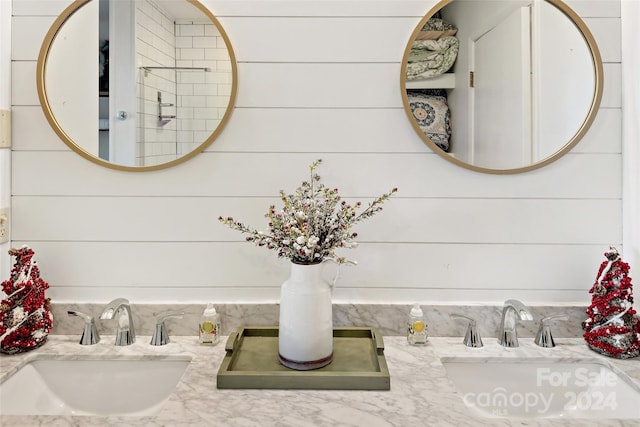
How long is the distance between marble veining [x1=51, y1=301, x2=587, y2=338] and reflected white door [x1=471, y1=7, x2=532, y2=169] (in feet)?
1.45

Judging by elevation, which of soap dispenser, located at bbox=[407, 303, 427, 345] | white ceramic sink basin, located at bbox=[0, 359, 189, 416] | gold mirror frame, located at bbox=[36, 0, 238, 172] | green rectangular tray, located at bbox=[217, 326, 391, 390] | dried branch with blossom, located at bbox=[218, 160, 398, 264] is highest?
gold mirror frame, located at bbox=[36, 0, 238, 172]

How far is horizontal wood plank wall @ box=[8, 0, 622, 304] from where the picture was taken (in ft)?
4.39

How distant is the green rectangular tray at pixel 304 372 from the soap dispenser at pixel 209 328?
6 cm

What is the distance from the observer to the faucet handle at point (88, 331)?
1.29 m

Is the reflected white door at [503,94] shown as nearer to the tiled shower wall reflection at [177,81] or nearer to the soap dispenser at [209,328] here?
the tiled shower wall reflection at [177,81]

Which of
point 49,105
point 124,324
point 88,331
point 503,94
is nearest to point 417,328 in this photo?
point 503,94

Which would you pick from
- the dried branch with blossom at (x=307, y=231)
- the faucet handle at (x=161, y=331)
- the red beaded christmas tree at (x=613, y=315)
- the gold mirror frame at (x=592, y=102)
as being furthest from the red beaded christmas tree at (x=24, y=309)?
the red beaded christmas tree at (x=613, y=315)

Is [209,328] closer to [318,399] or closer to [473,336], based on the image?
[318,399]

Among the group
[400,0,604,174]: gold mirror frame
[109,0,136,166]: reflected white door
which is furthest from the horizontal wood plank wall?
[109,0,136,166]: reflected white door

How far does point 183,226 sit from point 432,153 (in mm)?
756

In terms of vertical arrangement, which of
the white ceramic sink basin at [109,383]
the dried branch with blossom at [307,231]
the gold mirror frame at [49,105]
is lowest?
the white ceramic sink basin at [109,383]

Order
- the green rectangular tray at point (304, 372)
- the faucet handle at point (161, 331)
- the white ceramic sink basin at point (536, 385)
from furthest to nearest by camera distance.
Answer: the faucet handle at point (161, 331)
the white ceramic sink basin at point (536, 385)
the green rectangular tray at point (304, 372)

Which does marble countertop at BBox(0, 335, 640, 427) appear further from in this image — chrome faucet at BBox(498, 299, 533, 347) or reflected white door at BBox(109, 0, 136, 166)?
reflected white door at BBox(109, 0, 136, 166)

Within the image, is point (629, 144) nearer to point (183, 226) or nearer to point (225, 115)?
point (225, 115)
